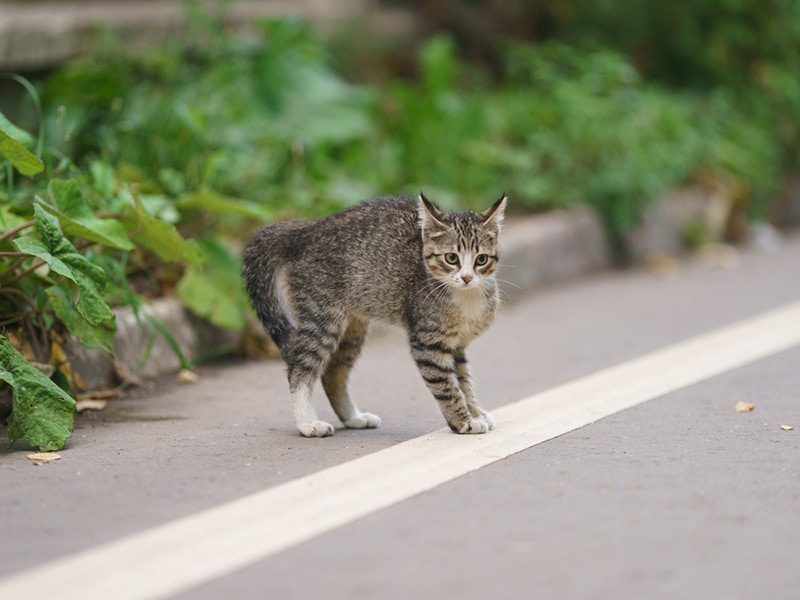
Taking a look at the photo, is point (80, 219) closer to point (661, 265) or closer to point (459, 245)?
point (459, 245)

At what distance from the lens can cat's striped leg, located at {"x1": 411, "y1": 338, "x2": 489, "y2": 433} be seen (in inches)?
217

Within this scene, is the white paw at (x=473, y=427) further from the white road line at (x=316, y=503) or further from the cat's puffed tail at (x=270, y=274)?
the cat's puffed tail at (x=270, y=274)

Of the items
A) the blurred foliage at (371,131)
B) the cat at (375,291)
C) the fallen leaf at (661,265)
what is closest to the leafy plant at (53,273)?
the cat at (375,291)

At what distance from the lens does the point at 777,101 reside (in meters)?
12.7

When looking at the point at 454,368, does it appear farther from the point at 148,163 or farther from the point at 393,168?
the point at 393,168

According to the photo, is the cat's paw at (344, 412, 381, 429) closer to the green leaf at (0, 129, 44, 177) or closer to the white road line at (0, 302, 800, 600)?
the white road line at (0, 302, 800, 600)

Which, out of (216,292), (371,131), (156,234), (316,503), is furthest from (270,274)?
(371,131)

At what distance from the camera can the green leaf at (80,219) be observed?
5902 millimetres

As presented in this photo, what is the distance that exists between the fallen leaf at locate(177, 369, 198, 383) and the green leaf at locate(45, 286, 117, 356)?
0.85 m

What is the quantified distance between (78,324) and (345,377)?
125 cm

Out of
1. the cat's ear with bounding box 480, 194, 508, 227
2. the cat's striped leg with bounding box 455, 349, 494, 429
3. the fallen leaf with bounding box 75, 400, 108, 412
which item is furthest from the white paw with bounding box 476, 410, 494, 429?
the fallen leaf with bounding box 75, 400, 108, 412

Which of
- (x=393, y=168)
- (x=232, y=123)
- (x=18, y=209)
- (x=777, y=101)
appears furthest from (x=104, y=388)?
(x=777, y=101)

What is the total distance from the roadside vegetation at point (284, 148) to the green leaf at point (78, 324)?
15mm

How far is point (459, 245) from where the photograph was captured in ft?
18.3
